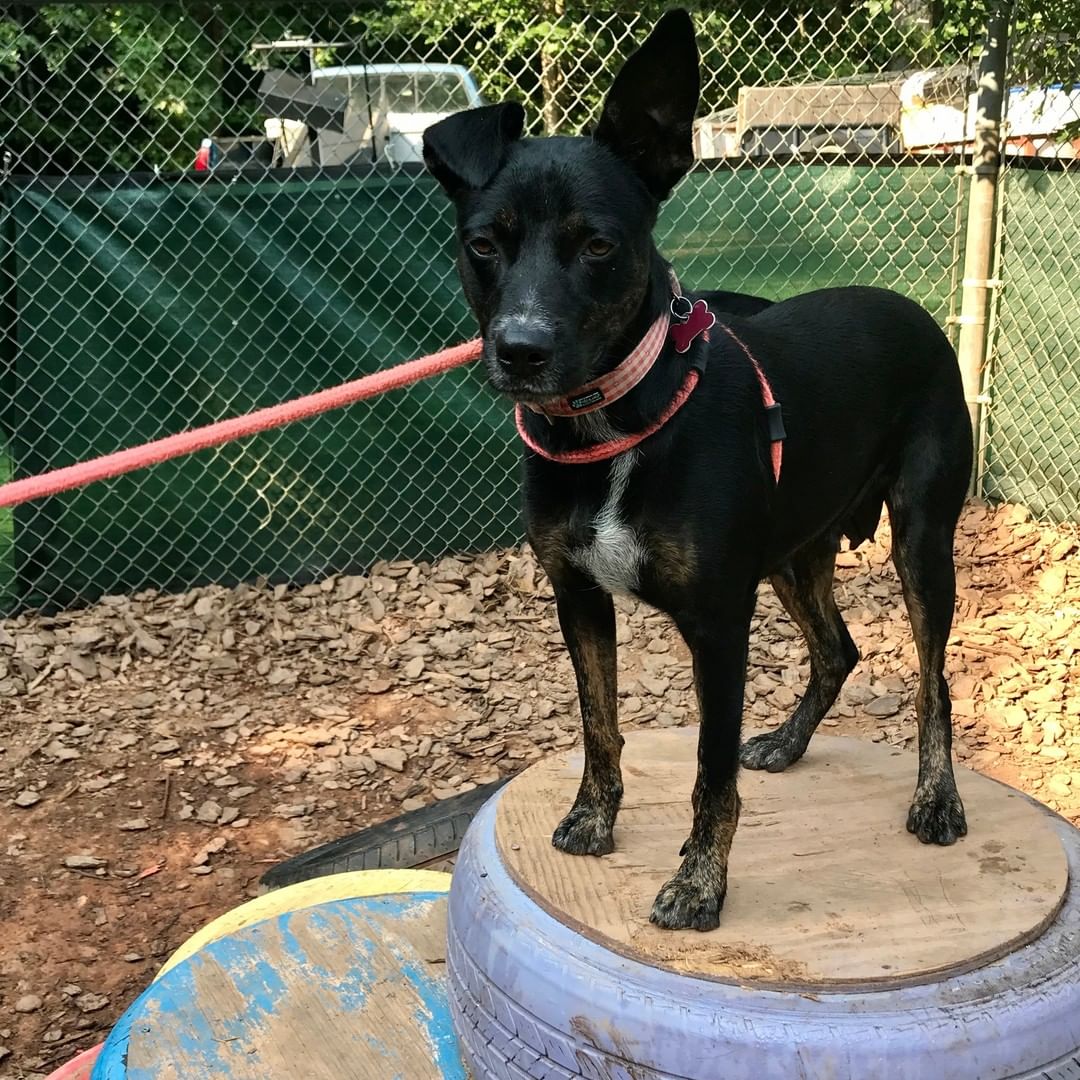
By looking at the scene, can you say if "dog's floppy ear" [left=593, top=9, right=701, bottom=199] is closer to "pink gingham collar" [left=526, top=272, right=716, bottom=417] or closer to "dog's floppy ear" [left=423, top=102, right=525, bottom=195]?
"dog's floppy ear" [left=423, top=102, right=525, bottom=195]

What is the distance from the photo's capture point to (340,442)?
5.94m

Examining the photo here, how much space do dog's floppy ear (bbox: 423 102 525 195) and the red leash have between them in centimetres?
121

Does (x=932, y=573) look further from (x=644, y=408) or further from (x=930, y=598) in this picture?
(x=644, y=408)

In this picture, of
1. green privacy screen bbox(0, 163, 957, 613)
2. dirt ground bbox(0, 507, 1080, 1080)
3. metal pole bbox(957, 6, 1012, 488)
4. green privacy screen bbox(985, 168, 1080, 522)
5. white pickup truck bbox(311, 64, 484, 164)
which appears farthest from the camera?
white pickup truck bbox(311, 64, 484, 164)

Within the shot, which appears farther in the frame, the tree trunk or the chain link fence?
the tree trunk

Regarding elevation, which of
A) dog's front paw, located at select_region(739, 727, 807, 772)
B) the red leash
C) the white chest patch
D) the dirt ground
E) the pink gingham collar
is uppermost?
the pink gingham collar

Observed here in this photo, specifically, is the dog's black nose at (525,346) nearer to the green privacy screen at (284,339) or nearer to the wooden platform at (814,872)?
the wooden platform at (814,872)

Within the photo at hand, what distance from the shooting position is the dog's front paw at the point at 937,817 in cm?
279

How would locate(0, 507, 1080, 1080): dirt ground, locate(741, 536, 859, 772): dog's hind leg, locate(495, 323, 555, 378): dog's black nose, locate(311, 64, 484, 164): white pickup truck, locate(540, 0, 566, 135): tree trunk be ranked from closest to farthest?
locate(495, 323, 555, 378): dog's black nose < locate(741, 536, 859, 772): dog's hind leg < locate(0, 507, 1080, 1080): dirt ground < locate(540, 0, 566, 135): tree trunk < locate(311, 64, 484, 164): white pickup truck

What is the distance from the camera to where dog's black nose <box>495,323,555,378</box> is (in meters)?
2.13

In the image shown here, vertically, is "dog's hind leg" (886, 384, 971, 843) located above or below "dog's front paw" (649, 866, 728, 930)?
above

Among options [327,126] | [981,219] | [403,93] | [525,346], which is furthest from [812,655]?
[403,93]

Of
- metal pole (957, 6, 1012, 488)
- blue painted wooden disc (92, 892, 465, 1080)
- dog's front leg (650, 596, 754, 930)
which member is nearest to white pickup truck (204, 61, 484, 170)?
metal pole (957, 6, 1012, 488)

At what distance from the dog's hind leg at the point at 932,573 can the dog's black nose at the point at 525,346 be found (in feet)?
3.84
